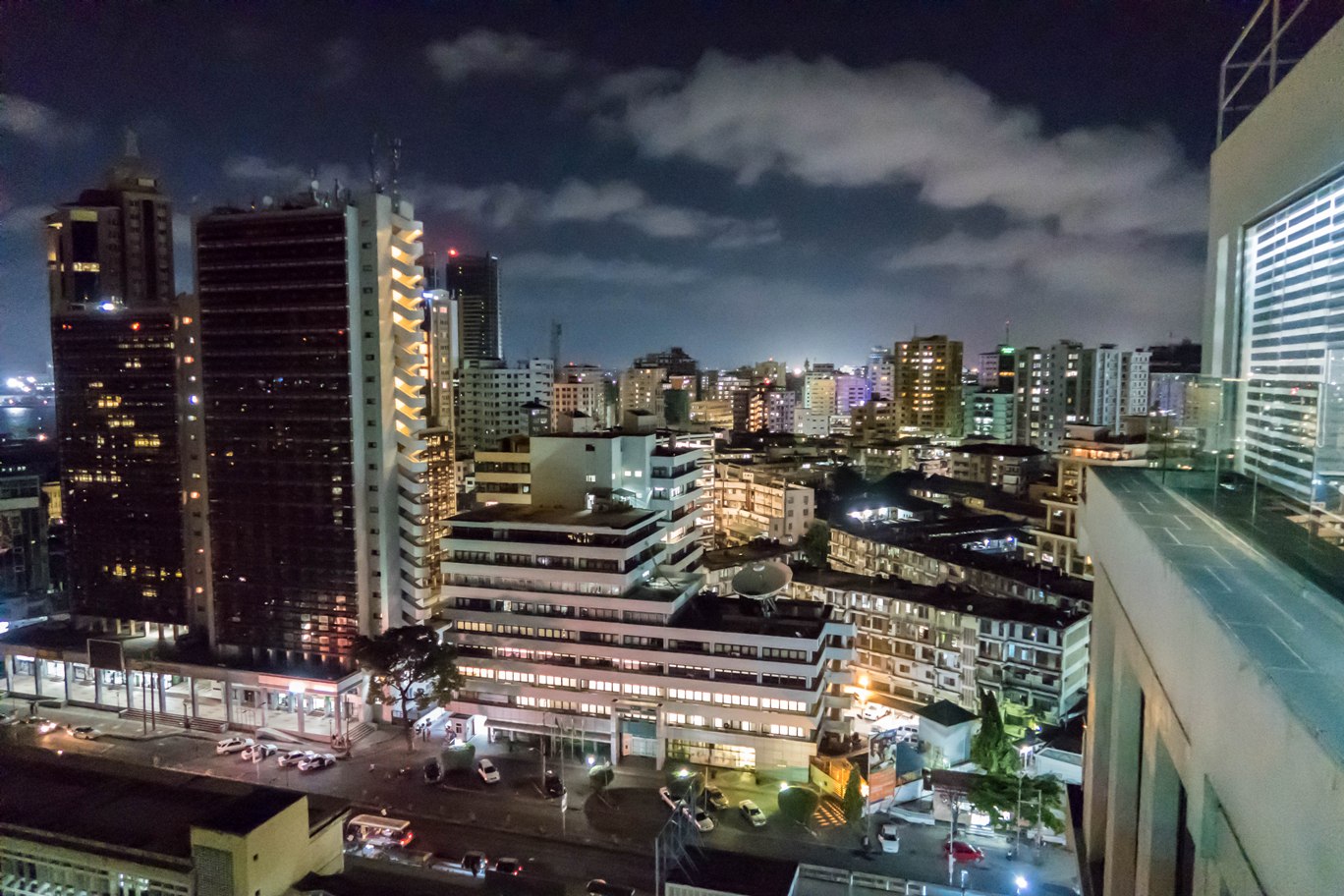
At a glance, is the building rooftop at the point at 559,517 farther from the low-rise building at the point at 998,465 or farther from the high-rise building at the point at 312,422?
the low-rise building at the point at 998,465

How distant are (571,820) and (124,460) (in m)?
22.0

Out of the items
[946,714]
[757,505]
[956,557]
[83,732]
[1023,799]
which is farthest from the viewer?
[757,505]

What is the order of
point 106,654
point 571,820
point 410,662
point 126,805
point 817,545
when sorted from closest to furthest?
point 126,805
point 571,820
point 410,662
point 106,654
point 817,545

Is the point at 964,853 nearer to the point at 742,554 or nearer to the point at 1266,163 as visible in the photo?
the point at 1266,163

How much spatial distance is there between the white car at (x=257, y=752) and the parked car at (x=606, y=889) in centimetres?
1238

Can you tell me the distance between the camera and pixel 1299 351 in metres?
4.67

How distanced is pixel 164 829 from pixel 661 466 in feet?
58.9

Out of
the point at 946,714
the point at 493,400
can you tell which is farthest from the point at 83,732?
the point at 493,400

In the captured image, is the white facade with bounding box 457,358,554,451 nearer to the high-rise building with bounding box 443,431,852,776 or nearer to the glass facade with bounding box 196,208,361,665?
the glass facade with bounding box 196,208,361,665

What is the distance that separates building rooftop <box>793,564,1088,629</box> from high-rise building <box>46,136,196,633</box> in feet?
75.1

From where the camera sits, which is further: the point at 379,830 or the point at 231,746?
the point at 231,746

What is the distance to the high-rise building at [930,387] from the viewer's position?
72312mm

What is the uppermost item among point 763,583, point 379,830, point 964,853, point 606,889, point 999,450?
point 999,450

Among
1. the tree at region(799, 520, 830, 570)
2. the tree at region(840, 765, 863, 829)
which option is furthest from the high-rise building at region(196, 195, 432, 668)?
the tree at region(799, 520, 830, 570)
